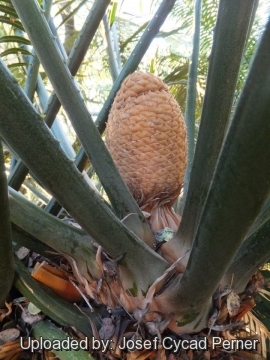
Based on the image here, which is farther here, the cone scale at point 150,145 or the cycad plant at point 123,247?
the cone scale at point 150,145

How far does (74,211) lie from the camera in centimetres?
44

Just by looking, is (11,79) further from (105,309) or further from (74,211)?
(105,309)

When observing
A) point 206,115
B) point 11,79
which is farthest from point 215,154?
point 11,79

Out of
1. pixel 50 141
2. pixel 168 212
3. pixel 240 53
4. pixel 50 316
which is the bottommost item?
pixel 50 316

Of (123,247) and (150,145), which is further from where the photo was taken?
(150,145)

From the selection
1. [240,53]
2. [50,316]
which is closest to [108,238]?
[50,316]

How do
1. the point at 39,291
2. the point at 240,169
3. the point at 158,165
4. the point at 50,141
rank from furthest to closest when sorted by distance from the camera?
the point at 158,165 → the point at 39,291 → the point at 50,141 → the point at 240,169

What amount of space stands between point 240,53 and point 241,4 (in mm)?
70

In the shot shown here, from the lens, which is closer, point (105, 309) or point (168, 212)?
point (105, 309)

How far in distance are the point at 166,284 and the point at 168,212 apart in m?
0.19

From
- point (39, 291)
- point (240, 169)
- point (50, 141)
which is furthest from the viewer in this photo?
point (39, 291)

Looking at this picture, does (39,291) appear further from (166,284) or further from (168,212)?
(168,212)

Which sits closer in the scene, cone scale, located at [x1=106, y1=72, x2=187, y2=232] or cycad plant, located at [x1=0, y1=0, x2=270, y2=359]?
cycad plant, located at [x1=0, y1=0, x2=270, y2=359]

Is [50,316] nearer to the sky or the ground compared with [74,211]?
nearer to the ground
